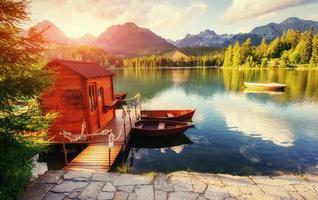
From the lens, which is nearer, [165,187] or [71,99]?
[165,187]

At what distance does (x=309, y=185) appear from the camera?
23.9 feet

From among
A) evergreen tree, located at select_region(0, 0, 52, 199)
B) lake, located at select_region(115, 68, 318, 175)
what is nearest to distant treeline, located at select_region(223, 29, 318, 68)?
lake, located at select_region(115, 68, 318, 175)

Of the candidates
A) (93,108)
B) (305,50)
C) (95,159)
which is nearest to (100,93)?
(93,108)

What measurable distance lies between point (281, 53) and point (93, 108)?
430ft

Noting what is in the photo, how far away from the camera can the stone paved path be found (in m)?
6.51

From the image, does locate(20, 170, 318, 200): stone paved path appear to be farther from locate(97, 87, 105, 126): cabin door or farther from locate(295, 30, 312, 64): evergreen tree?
locate(295, 30, 312, 64): evergreen tree

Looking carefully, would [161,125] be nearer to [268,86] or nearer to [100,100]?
[100,100]

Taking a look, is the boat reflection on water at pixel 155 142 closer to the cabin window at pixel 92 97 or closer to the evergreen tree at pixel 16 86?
the cabin window at pixel 92 97

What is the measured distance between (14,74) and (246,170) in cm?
1310

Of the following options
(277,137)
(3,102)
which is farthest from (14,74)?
(277,137)

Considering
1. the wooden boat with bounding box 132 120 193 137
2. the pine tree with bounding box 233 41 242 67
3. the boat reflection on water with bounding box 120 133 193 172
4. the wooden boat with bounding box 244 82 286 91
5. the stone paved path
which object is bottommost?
the boat reflection on water with bounding box 120 133 193 172

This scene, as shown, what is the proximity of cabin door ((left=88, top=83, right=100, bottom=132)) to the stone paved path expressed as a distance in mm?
6579

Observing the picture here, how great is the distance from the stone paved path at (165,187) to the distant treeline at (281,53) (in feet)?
372

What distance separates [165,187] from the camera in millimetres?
7020
